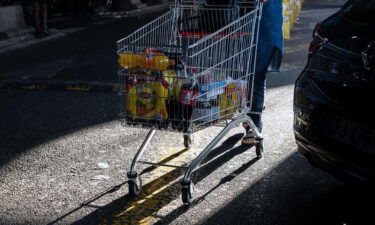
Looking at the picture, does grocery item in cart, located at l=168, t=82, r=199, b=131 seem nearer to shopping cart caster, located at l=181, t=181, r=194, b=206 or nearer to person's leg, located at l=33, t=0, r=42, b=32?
shopping cart caster, located at l=181, t=181, r=194, b=206

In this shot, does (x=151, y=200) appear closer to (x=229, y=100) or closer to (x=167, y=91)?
(x=167, y=91)

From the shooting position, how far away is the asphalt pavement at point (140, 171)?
3670mm

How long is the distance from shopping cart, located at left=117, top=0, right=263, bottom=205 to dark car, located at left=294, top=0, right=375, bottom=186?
60 cm

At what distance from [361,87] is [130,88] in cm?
157

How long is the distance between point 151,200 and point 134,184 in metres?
0.16

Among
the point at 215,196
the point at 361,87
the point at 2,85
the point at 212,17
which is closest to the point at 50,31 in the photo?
the point at 2,85

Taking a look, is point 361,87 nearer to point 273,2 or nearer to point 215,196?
point 215,196

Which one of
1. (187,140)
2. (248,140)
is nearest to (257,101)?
(248,140)

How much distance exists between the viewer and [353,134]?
3.10 meters

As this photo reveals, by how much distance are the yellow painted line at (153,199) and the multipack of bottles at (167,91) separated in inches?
21.3

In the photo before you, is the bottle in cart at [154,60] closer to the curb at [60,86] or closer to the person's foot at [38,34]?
the curb at [60,86]

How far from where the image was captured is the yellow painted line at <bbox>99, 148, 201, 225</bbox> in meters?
3.63

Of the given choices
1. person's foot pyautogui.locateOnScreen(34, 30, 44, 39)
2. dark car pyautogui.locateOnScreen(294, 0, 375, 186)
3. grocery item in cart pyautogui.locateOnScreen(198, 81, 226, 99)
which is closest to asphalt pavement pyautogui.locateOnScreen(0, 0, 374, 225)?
dark car pyautogui.locateOnScreen(294, 0, 375, 186)

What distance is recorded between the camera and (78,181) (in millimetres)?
4316
